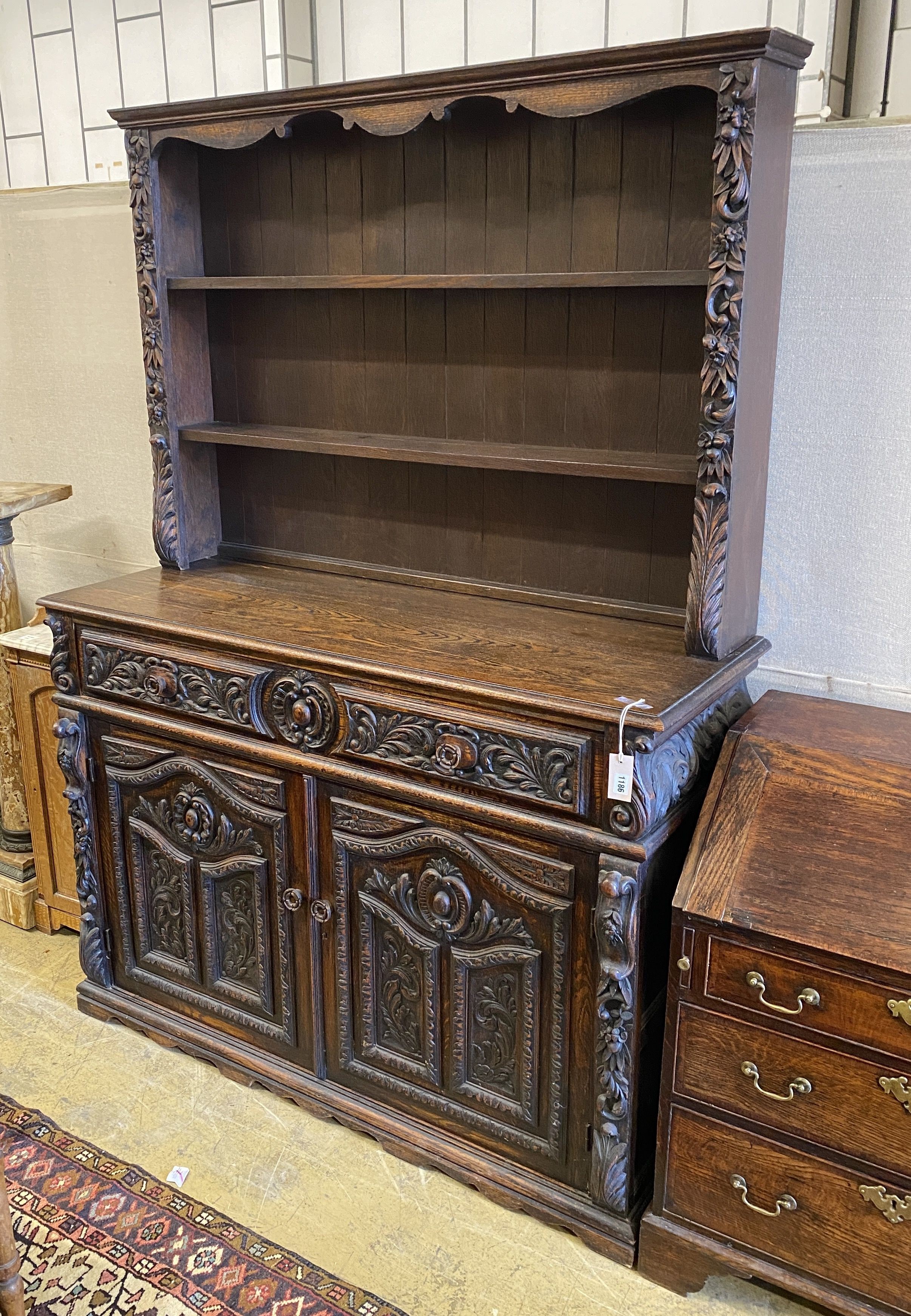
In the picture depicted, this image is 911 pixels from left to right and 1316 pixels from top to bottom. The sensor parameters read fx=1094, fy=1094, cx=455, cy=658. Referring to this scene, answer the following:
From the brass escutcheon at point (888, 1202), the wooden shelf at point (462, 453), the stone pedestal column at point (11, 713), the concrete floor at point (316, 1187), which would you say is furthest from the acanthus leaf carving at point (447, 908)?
the stone pedestal column at point (11, 713)

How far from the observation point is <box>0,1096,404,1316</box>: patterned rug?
1.91 meters

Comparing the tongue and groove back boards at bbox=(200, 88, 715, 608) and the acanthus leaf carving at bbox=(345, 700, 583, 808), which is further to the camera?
the tongue and groove back boards at bbox=(200, 88, 715, 608)

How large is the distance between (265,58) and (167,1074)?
91.5 inches

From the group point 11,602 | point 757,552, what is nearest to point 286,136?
point 757,552

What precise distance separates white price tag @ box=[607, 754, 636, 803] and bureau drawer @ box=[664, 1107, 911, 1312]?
0.55 m

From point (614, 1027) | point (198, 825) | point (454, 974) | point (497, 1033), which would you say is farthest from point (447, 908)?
point (198, 825)

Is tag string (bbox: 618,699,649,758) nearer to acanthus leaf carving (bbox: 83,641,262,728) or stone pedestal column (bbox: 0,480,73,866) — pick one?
acanthus leaf carving (bbox: 83,641,262,728)

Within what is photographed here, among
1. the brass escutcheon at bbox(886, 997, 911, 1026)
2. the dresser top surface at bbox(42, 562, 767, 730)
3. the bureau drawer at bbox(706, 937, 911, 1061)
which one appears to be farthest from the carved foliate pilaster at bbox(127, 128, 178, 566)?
the brass escutcheon at bbox(886, 997, 911, 1026)

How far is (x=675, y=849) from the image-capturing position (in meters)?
1.96

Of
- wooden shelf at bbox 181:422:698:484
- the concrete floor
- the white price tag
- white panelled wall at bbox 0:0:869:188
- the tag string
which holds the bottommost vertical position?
the concrete floor

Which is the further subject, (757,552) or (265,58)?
(265,58)

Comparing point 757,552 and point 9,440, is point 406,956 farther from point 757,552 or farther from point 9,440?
point 9,440

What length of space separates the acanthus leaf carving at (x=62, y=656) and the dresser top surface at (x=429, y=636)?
1.8 inches

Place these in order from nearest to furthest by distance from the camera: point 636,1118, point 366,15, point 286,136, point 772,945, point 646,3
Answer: point 772,945, point 636,1118, point 646,3, point 286,136, point 366,15
